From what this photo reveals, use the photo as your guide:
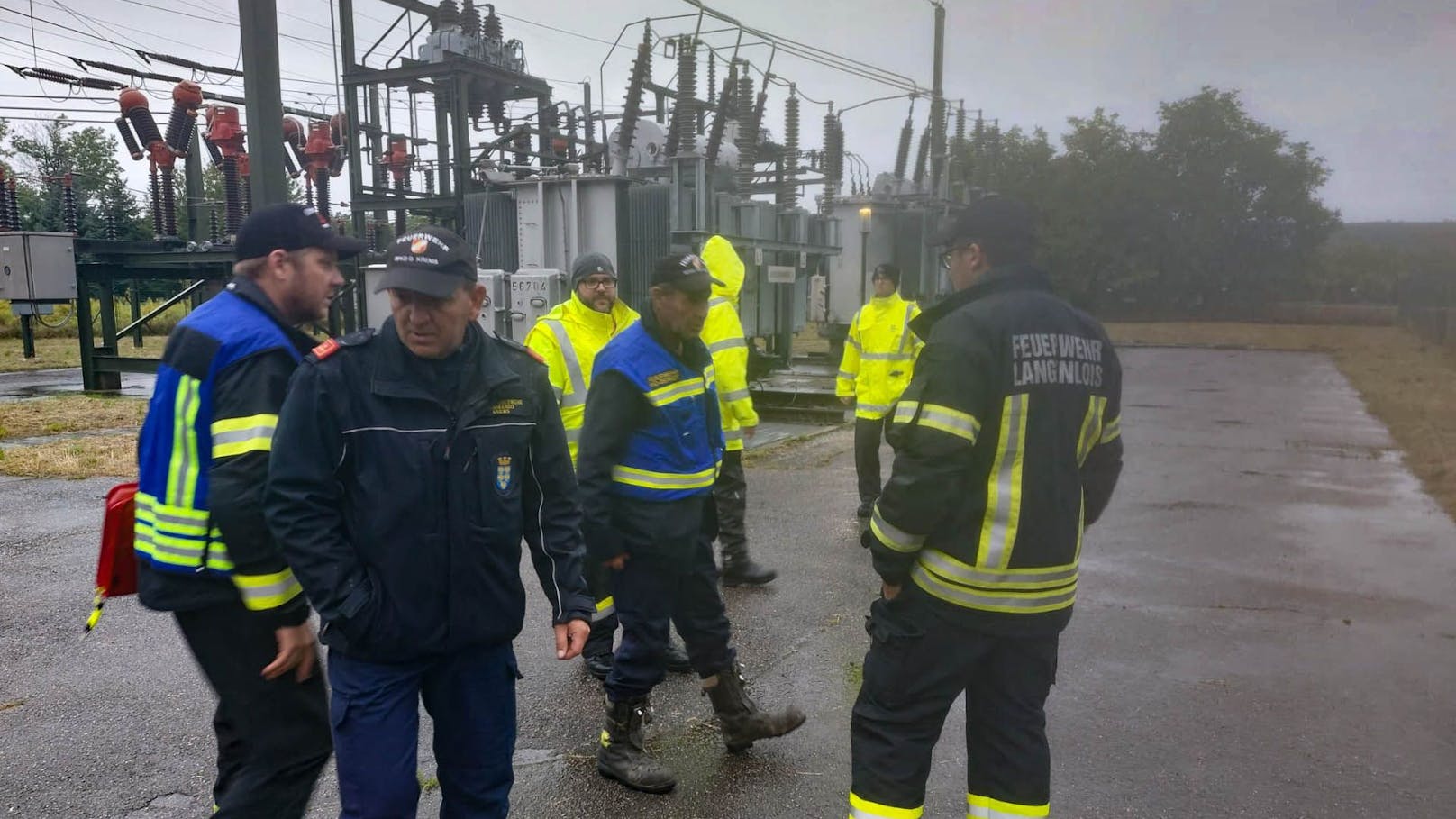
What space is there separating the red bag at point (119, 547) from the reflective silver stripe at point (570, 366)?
2446 mm

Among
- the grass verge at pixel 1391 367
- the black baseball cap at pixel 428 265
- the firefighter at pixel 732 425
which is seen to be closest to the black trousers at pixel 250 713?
the black baseball cap at pixel 428 265

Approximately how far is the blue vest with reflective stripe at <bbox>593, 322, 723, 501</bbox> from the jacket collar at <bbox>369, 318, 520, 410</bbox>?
1.01m

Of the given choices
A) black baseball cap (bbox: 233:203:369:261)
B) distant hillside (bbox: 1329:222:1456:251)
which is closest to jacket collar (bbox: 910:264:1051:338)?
black baseball cap (bbox: 233:203:369:261)

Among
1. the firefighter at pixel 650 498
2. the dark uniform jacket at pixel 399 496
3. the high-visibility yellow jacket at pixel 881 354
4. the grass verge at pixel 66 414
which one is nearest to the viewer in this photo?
the dark uniform jacket at pixel 399 496

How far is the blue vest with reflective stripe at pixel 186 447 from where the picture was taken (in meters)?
2.43

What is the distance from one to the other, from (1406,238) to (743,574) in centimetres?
9162

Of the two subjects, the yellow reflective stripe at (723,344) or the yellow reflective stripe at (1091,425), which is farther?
the yellow reflective stripe at (723,344)

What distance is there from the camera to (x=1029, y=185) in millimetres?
46562

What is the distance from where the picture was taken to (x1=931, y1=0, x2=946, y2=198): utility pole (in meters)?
21.8

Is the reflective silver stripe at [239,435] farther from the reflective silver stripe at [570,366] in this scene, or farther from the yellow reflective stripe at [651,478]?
the reflective silver stripe at [570,366]

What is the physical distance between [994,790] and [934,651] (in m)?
0.45

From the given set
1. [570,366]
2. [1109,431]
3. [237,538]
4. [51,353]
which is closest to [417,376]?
[237,538]

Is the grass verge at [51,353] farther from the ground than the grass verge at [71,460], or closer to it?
farther from the ground

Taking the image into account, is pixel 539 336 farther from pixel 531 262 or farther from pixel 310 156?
pixel 310 156
